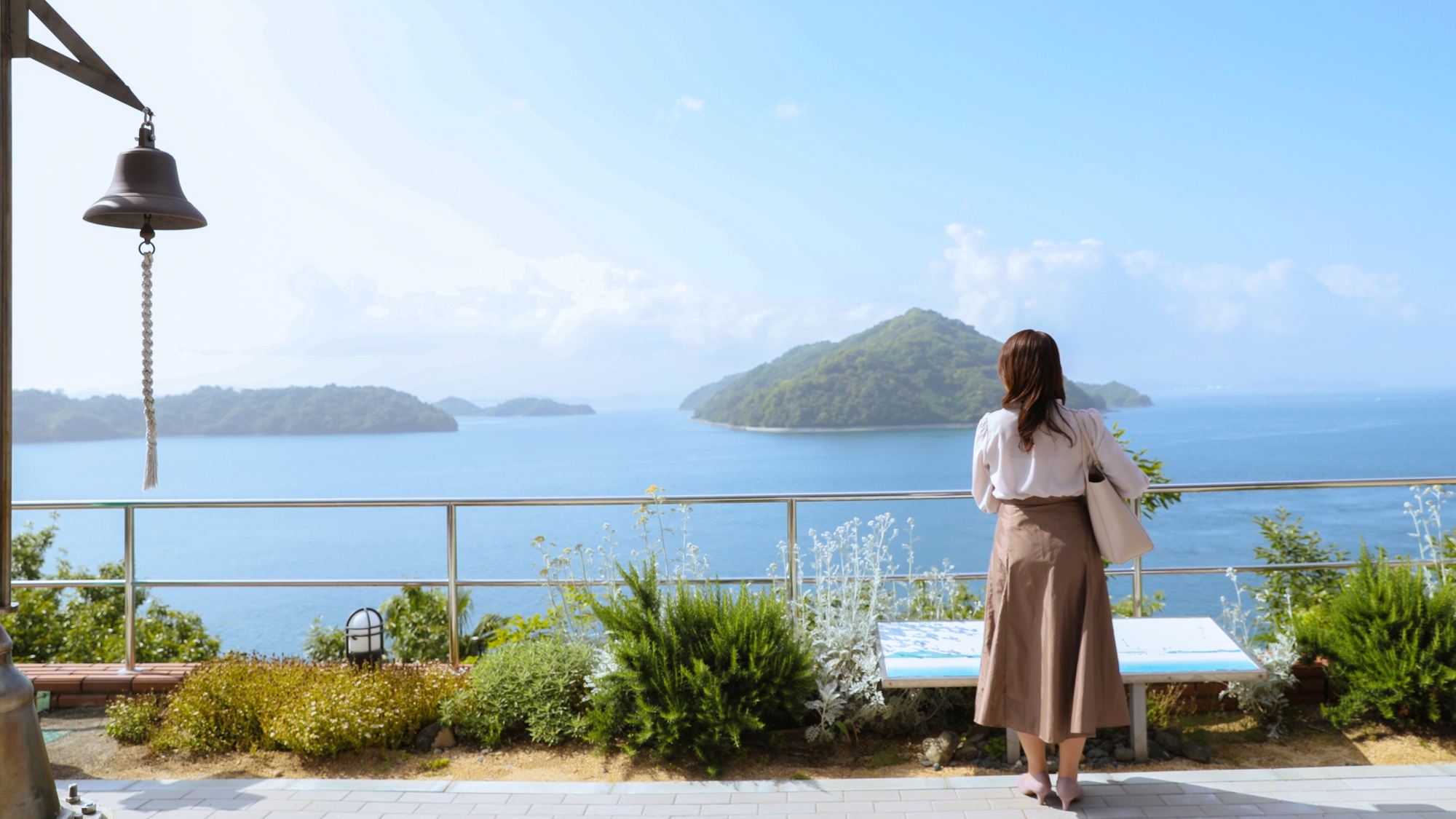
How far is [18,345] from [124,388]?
76386 millimetres

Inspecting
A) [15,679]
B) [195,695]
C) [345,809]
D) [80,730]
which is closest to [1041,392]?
[345,809]

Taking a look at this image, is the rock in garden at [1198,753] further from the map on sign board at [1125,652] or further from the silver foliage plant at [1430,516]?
the silver foliage plant at [1430,516]

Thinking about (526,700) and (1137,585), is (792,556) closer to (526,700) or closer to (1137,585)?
(526,700)

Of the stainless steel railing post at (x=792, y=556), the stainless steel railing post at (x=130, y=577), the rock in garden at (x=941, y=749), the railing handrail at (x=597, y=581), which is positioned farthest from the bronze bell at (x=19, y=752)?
the rock in garden at (x=941, y=749)

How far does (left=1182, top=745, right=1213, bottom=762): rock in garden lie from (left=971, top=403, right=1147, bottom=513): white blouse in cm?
149

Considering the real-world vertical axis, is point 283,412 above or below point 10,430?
above

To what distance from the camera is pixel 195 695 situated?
4.30 metres

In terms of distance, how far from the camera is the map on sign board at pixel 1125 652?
12.2 feet

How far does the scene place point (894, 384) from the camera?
2448 inches

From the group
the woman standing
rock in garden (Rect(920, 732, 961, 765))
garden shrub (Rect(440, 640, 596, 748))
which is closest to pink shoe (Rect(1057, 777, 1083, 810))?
the woman standing

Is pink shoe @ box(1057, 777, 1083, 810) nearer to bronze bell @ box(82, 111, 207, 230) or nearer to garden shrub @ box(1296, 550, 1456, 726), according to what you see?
garden shrub @ box(1296, 550, 1456, 726)

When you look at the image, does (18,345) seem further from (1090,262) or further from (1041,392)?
(1090,262)

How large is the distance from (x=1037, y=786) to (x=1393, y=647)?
75.0 inches

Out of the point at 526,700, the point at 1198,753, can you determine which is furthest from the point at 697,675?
the point at 1198,753
